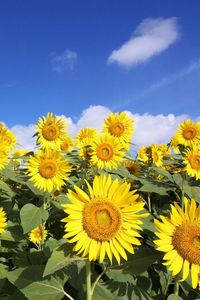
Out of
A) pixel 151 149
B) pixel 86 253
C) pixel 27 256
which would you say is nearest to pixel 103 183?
pixel 86 253

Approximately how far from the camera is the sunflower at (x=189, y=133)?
7.31 m

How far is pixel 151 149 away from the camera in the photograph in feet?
24.5

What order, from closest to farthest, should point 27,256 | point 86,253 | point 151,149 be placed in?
point 86,253 < point 27,256 < point 151,149

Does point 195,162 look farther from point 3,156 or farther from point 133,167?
point 3,156

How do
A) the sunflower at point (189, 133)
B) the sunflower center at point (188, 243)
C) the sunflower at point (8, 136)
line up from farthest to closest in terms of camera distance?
the sunflower at point (189, 133) < the sunflower at point (8, 136) < the sunflower center at point (188, 243)

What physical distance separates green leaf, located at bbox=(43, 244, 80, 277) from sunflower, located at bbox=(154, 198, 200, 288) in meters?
0.57

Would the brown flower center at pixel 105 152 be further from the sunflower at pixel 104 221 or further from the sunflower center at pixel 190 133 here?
the sunflower at pixel 104 221

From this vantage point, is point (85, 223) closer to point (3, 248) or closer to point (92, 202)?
point (92, 202)

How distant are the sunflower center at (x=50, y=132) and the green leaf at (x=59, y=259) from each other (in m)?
3.36

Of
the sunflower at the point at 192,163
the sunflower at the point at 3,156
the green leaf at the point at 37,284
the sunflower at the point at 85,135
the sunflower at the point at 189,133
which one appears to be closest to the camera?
the green leaf at the point at 37,284

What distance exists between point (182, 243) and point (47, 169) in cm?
238

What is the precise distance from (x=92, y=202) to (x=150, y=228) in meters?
0.63

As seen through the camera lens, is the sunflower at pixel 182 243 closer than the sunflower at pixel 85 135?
Yes

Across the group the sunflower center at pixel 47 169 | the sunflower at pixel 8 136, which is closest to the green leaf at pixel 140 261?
the sunflower center at pixel 47 169
